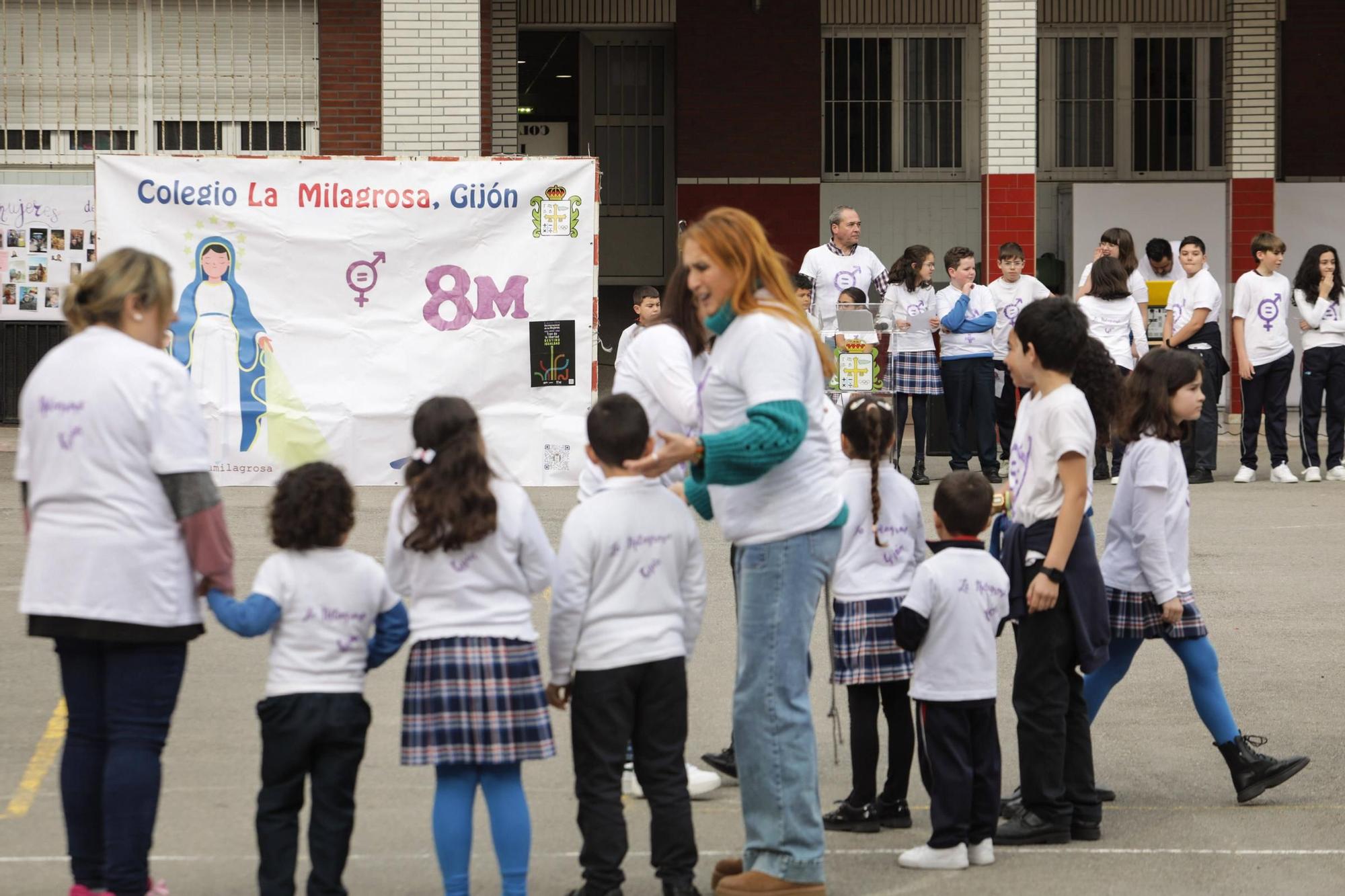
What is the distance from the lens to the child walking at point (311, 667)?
14.4 ft

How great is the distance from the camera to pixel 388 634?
15.0 feet

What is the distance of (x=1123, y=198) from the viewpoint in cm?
1914

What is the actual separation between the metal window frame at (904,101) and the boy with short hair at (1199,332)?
24.9ft

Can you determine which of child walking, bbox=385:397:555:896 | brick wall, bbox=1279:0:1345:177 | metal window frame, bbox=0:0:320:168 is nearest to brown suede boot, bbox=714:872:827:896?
child walking, bbox=385:397:555:896

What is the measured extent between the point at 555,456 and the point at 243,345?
2.25m

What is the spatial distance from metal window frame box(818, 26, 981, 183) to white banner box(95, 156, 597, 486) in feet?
32.0

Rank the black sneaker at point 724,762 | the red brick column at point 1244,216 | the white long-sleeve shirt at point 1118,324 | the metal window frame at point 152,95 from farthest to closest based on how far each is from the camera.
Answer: the red brick column at point 1244,216
the metal window frame at point 152,95
the white long-sleeve shirt at point 1118,324
the black sneaker at point 724,762

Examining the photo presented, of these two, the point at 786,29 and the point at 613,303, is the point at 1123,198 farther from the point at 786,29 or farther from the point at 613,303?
the point at 613,303

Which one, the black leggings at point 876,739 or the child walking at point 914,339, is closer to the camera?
the black leggings at point 876,739

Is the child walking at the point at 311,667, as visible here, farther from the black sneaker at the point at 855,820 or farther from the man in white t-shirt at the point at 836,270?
the man in white t-shirt at the point at 836,270

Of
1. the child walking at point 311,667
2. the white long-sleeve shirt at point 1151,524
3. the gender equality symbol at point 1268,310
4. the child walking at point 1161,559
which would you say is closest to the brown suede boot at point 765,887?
the child walking at point 311,667

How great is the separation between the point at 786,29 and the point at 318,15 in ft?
21.8

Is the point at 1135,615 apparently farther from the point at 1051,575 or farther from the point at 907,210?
the point at 907,210

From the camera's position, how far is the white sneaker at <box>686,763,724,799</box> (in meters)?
5.86
